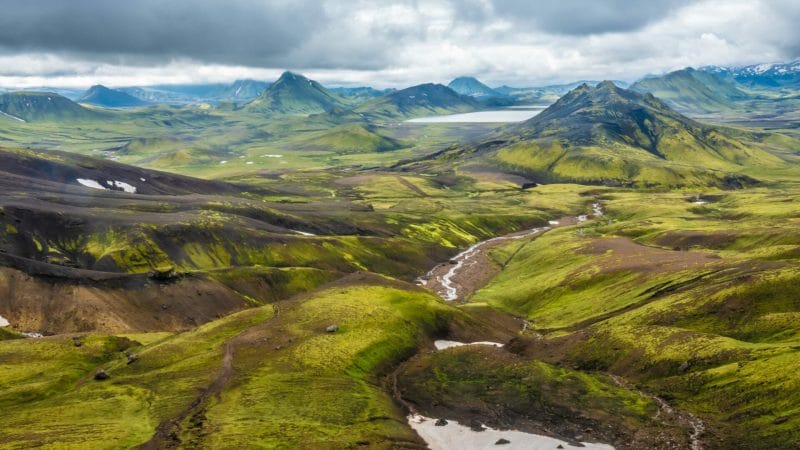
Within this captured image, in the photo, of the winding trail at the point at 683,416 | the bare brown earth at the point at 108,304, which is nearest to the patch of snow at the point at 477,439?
the winding trail at the point at 683,416

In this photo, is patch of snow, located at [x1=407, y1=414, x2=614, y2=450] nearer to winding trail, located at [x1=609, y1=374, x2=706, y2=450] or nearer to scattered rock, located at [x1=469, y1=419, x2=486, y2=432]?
scattered rock, located at [x1=469, y1=419, x2=486, y2=432]

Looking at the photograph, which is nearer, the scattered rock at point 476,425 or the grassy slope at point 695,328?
the grassy slope at point 695,328

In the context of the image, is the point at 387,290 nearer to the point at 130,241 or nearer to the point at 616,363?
the point at 616,363

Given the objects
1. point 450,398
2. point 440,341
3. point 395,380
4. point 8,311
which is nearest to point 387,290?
point 440,341

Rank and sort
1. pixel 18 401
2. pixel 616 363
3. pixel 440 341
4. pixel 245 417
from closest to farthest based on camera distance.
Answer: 1. pixel 245 417
2. pixel 18 401
3. pixel 616 363
4. pixel 440 341

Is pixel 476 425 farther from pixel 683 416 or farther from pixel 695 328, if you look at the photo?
pixel 695 328

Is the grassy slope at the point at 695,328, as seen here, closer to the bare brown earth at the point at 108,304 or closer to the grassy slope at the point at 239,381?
the grassy slope at the point at 239,381

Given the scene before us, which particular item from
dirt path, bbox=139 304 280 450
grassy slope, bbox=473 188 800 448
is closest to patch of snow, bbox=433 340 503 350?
grassy slope, bbox=473 188 800 448
